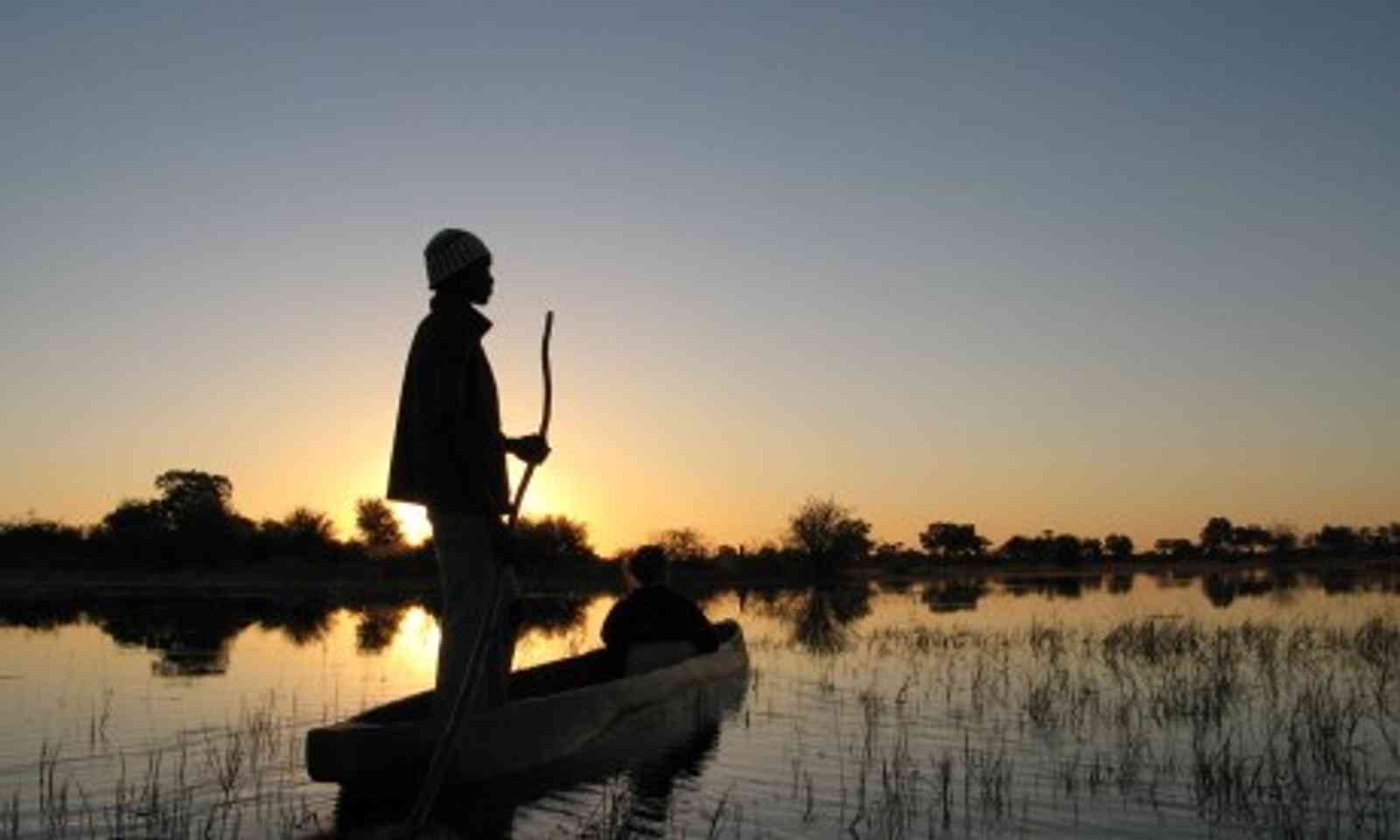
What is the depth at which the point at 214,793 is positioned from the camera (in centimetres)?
811

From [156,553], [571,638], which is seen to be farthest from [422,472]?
[156,553]

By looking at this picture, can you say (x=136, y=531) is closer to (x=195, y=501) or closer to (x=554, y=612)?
(x=195, y=501)

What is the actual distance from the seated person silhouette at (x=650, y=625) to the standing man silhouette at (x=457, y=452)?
5932 millimetres

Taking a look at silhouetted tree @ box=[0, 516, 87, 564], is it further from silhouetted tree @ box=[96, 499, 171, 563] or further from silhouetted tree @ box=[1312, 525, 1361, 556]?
silhouetted tree @ box=[1312, 525, 1361, 556]

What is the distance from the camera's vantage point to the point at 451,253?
7609mm

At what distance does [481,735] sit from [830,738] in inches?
179

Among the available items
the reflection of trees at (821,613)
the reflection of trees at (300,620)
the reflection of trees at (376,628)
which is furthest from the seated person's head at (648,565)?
the reflection of trees at (300,620)

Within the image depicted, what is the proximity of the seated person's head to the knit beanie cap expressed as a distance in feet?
21.4

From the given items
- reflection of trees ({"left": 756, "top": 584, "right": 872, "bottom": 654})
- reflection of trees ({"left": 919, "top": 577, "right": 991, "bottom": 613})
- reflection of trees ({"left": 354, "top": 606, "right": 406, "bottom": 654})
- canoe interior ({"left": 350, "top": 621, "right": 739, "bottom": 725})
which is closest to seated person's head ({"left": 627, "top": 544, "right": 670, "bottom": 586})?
canoe interior ({"left": 350, "top": 621, "right": 739, "bottom": 725})

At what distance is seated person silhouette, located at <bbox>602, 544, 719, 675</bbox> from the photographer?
44.5 feet

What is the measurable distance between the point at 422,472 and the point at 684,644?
22.5 feet

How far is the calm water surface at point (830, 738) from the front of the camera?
302 inches

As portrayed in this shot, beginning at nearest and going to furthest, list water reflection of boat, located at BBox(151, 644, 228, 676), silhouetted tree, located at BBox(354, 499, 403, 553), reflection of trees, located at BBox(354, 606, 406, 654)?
water reflection of boat, located at BBox(151, 644, 228, 676) → reflection of trees, located at BBox(354, 606, 406, 654) → silhouetted tree, located at BBox(354, 499, 403, 553)

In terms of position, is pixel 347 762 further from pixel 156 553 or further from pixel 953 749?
pixel 156 553
